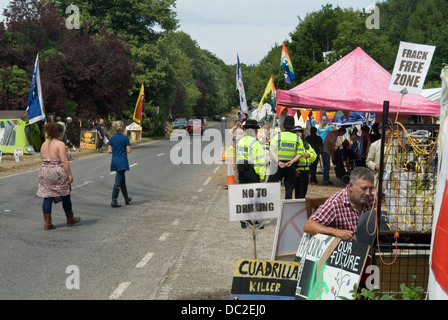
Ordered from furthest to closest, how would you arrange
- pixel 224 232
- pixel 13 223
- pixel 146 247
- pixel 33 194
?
pixel 33 194 < pixel 13 223 < pixel 224 232 < pixel 146 247

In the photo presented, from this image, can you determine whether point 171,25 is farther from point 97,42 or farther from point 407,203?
point 407,203

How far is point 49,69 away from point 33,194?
23123mm

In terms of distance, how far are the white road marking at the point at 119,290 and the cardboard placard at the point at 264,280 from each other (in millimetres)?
1645

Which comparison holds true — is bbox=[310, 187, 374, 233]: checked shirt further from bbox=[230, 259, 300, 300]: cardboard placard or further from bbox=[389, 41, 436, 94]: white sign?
Result: bbox=[389, 41, 436, 94]: white sign

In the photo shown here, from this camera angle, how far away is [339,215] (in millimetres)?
5625

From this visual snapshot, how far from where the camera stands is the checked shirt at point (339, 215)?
220 inches

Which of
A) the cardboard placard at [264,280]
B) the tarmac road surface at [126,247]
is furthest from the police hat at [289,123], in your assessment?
Answer: the cardboard placard at [264,280]

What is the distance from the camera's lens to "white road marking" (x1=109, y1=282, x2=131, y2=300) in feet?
21.4

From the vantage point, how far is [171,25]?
5834 cm

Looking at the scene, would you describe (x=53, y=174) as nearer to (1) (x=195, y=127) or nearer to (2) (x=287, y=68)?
(2) (x=287, y=68)

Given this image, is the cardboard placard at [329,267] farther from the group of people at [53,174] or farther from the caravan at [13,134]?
the caravan at [13,134]

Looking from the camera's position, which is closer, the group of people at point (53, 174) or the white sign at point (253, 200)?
the white sign at point (253, 200)

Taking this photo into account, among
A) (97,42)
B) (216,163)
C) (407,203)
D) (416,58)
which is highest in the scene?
(97,42)

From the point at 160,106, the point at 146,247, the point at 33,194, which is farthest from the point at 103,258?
the point at 160,106
